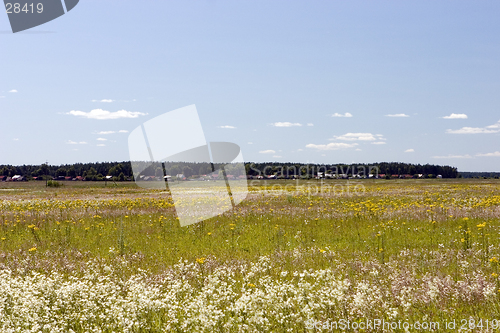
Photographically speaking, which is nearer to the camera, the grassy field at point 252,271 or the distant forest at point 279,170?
the grassy field at point 252,271

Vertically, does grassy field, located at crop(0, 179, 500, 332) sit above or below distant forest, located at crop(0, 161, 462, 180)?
below

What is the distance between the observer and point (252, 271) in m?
7.12

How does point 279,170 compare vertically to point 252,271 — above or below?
above

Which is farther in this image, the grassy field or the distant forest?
the distant forest

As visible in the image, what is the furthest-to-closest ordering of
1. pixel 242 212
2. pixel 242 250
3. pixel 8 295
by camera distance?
pixel 242 212, pixel 242 250, pixel 8 295

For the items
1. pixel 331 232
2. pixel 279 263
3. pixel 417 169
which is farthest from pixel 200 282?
pixel 417 169

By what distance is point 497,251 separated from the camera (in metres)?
8.50

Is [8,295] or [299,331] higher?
[8,295]

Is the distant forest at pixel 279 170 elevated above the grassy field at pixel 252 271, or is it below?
above

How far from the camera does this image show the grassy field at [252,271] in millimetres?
4676

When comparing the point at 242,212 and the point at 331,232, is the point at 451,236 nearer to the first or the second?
the point at 331,232

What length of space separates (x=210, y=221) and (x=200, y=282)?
809 cm

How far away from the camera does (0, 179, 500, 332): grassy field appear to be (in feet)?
15.3

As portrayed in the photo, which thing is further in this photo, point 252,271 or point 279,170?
point 279,170
